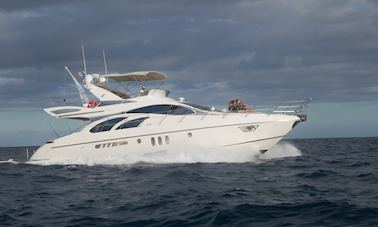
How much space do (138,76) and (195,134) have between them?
6070mm

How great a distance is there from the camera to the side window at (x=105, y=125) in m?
23.8

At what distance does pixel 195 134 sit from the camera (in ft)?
72.6

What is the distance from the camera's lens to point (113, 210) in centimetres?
1112

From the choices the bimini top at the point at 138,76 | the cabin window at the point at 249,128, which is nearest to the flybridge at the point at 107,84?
the bimini top at the point at 138,76

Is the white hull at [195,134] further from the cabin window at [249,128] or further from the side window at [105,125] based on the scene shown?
the side window at [105,125]

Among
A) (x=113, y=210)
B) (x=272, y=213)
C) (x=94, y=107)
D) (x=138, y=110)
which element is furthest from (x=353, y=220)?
(x=94, y=107)

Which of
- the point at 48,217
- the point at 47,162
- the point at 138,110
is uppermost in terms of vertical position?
the point at 138,110

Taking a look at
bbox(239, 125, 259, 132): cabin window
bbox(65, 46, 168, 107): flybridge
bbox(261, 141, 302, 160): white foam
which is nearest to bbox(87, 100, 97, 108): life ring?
bbox(65, 46, 168, 107): flybridge

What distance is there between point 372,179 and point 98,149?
13.3m

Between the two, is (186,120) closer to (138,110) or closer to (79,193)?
(138,110)

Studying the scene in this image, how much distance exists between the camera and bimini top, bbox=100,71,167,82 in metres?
26.0

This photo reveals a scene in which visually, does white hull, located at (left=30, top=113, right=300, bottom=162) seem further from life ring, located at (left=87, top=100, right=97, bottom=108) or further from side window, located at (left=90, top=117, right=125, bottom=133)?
life ring, located at (left=87, top=100, right=97, bottom=108)

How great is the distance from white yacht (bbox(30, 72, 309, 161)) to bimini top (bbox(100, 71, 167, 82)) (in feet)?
0.18

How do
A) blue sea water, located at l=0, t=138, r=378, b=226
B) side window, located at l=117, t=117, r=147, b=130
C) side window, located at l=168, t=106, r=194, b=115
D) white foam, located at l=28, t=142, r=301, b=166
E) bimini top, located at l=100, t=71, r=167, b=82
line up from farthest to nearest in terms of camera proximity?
bimini top, located at l=100, t=71, r=167, b=82
side window, located at l=117, t=117, r=147, b=130
side window, located at l=168, t=106, r=194, b=115
white foam, located at l=28, t=142, r=301, b=166
blue sea water, located at l=0, t=138, r=378, b=226
